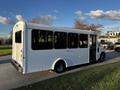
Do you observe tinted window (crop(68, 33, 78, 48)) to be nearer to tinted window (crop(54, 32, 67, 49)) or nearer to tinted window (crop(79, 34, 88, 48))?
tinted window (crop(54, 32, 67, 49))

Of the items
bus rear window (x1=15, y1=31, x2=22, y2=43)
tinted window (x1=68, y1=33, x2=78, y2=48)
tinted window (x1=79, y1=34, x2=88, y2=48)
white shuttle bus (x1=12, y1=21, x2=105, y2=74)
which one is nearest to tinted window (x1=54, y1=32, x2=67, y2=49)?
white shuttle bus (x1=12, y1=21, x2=105, y2=74)

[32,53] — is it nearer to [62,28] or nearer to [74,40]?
[62,28]

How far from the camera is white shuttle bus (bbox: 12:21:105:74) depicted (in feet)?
34.4

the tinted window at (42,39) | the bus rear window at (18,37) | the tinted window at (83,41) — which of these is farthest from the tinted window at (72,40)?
A: the bus rear window at (18,37)

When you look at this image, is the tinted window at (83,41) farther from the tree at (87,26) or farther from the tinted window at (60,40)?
the tree at (87,26)

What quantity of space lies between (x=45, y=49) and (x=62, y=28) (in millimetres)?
1724

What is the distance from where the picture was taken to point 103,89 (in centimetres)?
664

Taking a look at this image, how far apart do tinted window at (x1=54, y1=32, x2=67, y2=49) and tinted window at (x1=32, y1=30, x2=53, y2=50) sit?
15.5 inches

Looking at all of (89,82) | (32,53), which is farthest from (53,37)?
(89,82)

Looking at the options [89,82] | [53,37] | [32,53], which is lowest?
[89,82]

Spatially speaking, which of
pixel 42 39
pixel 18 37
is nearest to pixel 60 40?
pixel 42 39

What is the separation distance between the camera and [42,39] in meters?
11.1

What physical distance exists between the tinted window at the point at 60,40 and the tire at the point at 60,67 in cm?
92

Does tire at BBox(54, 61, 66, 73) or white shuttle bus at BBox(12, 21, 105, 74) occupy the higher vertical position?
white shuttle bus at BBox(12, 21, 105, 74)
